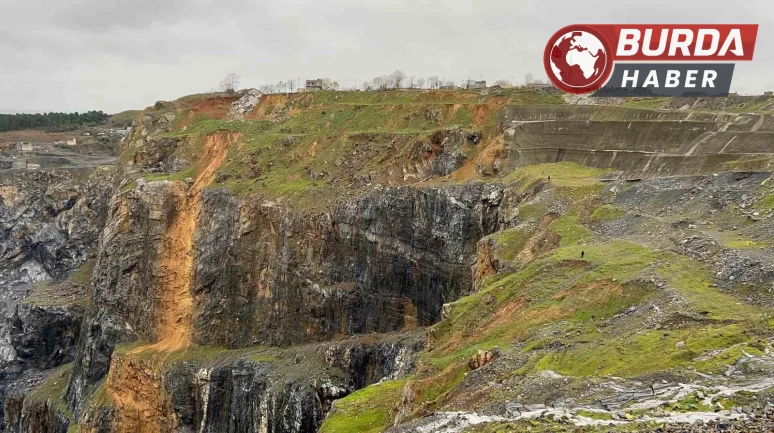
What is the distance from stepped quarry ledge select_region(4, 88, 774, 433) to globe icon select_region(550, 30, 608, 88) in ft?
10.4

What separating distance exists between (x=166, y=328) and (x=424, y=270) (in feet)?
81.7

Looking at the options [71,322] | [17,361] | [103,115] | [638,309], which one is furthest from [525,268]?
[103,115]

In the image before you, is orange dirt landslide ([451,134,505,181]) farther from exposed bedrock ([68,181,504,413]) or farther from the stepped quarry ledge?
exposed bedrock ([68,181,504,413])

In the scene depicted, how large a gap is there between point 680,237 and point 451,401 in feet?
47.6

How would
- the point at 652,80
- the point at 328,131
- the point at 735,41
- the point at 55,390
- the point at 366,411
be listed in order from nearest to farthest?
the point at 366,411 → the point at 735,41 → the point at 652,80 → the point at 55,390 → the point at 328,131

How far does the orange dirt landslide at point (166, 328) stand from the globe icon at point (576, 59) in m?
34.3

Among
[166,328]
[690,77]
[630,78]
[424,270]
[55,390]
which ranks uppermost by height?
[630,78]

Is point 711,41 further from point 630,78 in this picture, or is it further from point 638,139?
point 630,78

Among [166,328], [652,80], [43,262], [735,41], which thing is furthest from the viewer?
[43,262]

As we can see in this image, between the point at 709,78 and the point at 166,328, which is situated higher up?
the point at 709,78

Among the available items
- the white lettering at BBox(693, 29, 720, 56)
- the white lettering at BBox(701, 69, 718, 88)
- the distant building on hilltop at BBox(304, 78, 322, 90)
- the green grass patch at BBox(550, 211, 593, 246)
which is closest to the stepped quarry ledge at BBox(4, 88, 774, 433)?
the green grass patch at BBox(550, 211, 593, 246)

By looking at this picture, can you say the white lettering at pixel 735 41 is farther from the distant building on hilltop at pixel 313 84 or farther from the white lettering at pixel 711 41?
the distant building on hilltop at pixel 313 84

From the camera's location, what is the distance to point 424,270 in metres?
43.6

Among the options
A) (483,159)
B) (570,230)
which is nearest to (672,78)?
(483,159)
